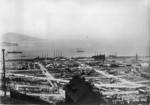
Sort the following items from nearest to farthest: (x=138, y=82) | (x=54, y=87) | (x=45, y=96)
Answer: (x=45, y=96) → (x=54, y=87) → (x=138, y=82)

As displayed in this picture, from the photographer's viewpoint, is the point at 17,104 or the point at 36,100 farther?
the point at 36,100

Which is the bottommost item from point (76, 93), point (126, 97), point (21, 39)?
point (126, 97)

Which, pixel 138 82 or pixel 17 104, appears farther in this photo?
pixel 138 82

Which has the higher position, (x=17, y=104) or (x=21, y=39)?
(x=21, y=39)

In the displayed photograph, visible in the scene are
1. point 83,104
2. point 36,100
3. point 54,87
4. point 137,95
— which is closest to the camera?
point 83,104

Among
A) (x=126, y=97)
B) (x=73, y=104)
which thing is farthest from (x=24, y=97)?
(x=126, y=97)

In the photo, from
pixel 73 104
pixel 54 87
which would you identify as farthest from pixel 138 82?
pixel 73 104

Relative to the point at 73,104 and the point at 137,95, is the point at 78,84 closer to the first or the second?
the point at 73,104

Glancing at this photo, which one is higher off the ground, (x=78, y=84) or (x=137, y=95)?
(x=78, y=84)

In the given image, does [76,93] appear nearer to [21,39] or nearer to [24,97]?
[24,97]
